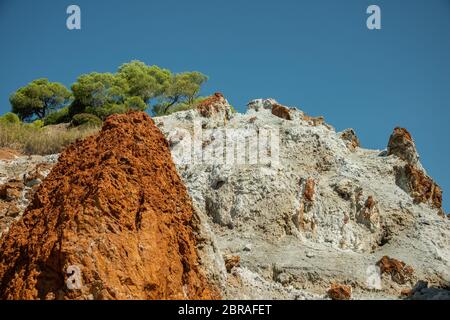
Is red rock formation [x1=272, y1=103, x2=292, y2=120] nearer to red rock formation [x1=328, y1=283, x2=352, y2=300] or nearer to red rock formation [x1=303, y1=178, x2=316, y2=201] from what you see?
red rock formation [x1=303, y1=178, x2=316, y2=201]

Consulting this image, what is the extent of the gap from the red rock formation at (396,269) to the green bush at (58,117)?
99.1ft

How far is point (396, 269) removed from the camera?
1505 centimetres

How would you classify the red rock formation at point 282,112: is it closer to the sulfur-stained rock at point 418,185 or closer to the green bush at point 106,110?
the sulfur-stained rock at point 418,185

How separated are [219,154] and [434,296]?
8.35 metres

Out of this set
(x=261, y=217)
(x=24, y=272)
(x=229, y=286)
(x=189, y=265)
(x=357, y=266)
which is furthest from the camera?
(x=261, y=217)

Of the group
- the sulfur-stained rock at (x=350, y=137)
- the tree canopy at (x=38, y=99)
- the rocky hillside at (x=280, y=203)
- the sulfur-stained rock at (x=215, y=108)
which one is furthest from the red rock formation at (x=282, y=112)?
the tree canopy at (x=38, y=99)

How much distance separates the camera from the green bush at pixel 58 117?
42.5 metres

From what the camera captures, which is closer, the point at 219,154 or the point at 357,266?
the point at 357,266

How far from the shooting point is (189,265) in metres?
10.4

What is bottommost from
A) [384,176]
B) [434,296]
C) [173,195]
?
[434,296]

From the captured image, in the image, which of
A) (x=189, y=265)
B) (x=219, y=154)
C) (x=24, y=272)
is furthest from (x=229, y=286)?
(x=219, y=154)

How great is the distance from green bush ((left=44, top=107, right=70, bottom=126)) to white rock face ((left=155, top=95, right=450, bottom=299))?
74.5 ft

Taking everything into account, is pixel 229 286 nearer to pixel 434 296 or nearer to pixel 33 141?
pixel 434 296

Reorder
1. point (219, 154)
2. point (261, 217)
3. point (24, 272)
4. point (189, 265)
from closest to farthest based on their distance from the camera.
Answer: point (24, 272) → point (189, 265) → point (261, 217) → point (219, 154)
